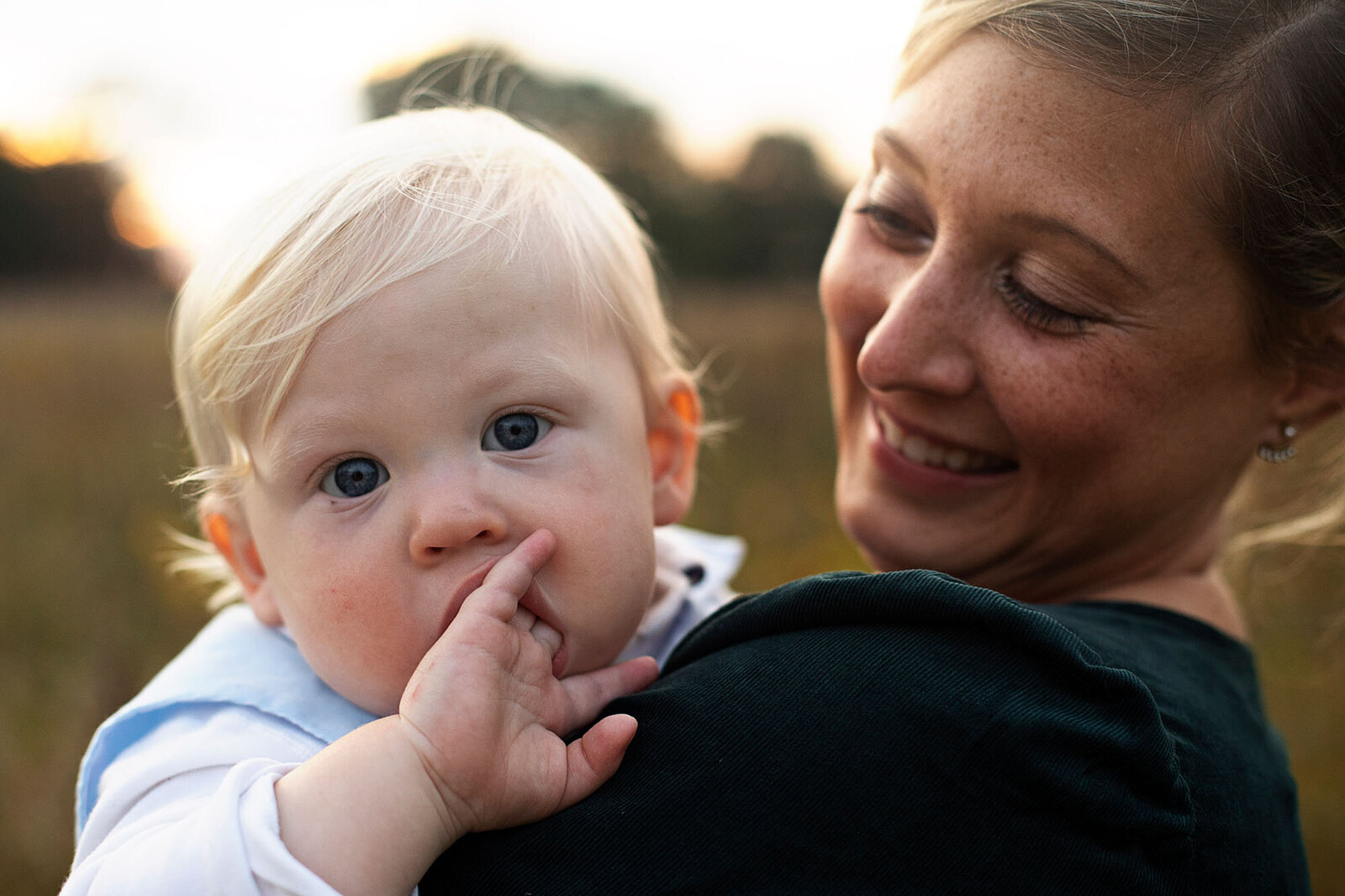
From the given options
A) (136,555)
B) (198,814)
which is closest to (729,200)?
(136,555)

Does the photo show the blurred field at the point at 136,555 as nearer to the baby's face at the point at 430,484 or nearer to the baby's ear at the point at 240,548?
the baby's ear at the point at 240,548

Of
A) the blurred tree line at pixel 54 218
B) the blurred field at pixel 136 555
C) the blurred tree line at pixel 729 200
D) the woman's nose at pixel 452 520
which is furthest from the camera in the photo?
the blurred tree line at pixel 54 218

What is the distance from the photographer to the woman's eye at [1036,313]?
5.04 feet

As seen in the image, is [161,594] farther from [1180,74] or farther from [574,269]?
[1180,74]

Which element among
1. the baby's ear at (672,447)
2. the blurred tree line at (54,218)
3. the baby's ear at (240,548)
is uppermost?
the baby's ear at (672,447)

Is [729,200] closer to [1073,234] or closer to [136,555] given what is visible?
[136,555]

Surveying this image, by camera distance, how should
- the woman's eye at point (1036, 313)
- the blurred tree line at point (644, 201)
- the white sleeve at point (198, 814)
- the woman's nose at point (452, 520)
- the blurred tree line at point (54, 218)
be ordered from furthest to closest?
1. the blurred tree line at point (54, 218)
2. the blurred tree line at point (644, 201)
3. the woman's eye at point (1036, 313)
4. the woman's nose at point (452, 520)
5. the white sleeve at point (198, 814)

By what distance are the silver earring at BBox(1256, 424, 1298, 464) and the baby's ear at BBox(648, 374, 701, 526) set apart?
38.4 inches

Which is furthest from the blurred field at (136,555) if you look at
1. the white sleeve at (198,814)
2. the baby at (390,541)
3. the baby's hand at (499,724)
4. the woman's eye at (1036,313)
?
the woman's eye at (1036,313)

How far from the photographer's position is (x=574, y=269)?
151 centimetres

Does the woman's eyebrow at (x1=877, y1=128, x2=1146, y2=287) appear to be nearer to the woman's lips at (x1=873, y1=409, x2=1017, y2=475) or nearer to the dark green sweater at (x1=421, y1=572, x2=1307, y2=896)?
the woman's lips at (x1=873, y1=409, x2=1017, y2=475)

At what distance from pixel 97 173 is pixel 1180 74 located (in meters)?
27.6

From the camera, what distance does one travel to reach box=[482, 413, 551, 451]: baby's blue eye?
136cm

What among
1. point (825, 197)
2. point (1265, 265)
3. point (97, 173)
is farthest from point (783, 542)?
point (97, 173)
